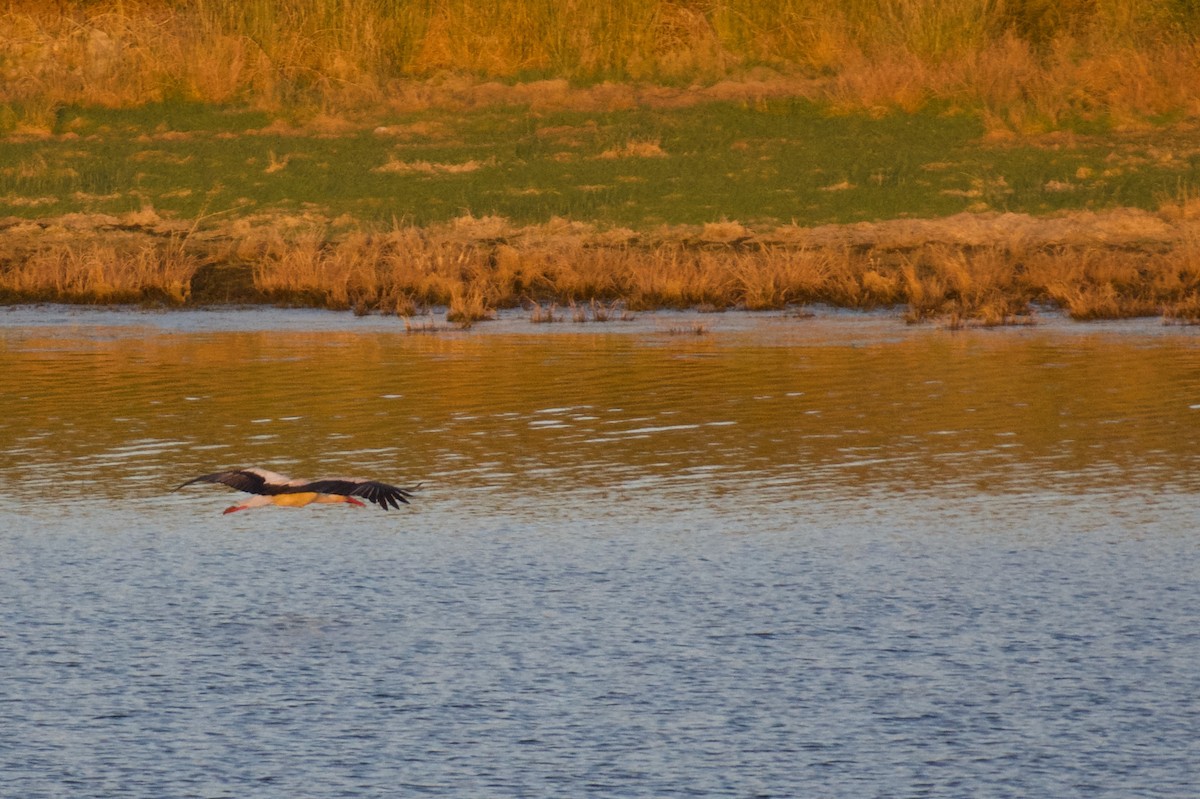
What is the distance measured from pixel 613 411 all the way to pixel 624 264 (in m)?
7.94

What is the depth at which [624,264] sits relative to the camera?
75.8 ft

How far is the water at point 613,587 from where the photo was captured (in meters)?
7.48

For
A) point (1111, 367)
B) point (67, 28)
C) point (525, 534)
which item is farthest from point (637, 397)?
point (67, 28)

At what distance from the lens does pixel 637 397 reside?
16.0 metres

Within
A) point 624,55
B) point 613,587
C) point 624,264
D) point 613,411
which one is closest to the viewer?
point 613,587

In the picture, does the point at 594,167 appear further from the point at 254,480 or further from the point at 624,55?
the point at 254,480

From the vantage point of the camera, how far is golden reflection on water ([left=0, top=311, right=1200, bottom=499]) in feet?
41.8

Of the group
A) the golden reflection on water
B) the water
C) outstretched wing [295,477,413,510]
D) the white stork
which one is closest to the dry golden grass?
the golden reflection on water

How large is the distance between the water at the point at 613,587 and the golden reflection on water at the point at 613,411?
0.06 meters

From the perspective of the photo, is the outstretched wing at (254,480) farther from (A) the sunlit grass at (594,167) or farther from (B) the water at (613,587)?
(A) the sunlit grass at (594,167)

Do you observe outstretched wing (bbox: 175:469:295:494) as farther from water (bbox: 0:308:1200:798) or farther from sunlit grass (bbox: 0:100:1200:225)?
sunlit grass (bbox: 0:100:1200:225)

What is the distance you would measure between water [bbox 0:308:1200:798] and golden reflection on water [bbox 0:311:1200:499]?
6 centimetres

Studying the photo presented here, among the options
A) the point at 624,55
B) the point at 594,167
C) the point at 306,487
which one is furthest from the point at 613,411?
the point at 624,55

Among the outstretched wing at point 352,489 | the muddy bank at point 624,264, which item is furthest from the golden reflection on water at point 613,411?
the outstretched wing at point 352,489
